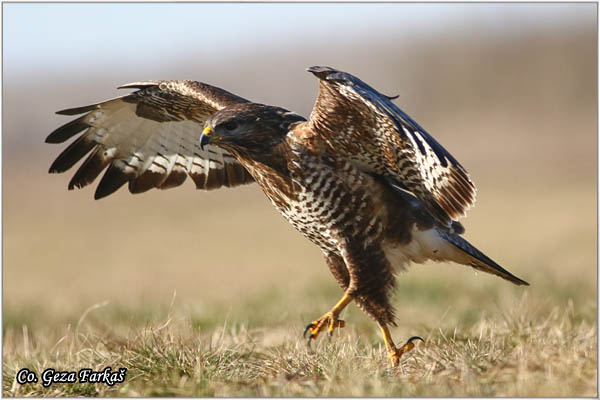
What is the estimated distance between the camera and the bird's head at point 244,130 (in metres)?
5.24

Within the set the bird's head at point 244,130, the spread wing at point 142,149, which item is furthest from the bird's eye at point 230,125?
the spread wing at point 142,149

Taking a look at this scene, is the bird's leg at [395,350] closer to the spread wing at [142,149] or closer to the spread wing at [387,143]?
the spread wing at [387,143]

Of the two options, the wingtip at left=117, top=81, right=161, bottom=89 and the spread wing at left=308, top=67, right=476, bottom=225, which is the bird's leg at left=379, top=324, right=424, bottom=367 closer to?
the spread wing at left=308, top=67, right=476, bottom=225

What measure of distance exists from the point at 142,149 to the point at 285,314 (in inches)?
78.6

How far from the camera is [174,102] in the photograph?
623cm

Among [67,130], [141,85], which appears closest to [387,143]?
[141,85]

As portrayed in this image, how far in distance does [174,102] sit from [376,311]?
252 centimetres

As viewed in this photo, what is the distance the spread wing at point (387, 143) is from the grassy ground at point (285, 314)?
93cm

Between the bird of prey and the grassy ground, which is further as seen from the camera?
the bird of prey

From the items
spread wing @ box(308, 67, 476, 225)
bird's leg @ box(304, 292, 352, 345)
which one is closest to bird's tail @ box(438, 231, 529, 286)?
spread wing @ box(308, 67, 476, 225)

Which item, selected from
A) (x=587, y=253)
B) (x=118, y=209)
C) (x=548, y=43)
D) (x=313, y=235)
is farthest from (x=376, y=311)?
(x=548, y=43)

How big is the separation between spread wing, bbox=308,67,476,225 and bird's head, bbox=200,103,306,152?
0.37m

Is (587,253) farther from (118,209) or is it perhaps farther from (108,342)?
(118,209)

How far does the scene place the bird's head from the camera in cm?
524
